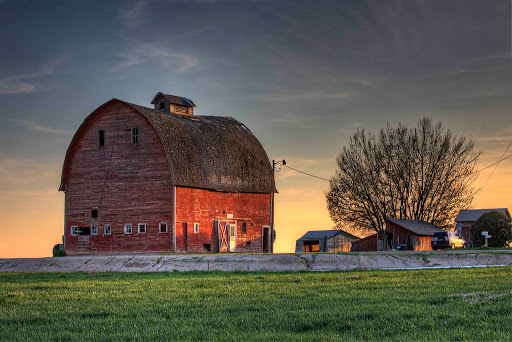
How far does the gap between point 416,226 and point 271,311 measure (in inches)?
1824

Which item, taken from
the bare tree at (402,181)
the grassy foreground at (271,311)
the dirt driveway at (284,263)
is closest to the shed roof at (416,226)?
the bare tree at (402,181)

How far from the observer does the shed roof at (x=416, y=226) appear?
5141 centimetres

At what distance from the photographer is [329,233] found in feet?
240

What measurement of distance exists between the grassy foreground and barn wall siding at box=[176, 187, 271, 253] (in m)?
28.4

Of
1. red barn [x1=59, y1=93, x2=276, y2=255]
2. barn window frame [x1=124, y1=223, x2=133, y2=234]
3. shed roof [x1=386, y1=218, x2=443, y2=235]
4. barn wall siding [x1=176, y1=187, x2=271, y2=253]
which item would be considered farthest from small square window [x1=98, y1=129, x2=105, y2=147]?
shed roof [x1=386, y1=218, x2=443, y2=235]

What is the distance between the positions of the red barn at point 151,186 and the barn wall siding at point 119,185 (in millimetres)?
73

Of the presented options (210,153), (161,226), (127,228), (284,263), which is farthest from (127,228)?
(284,263)

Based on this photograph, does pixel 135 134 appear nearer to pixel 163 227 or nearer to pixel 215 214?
pixel 163 227

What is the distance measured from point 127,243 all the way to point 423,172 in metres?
29.6

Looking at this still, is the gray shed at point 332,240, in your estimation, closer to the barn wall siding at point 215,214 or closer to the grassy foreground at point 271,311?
the barn wall siding at point 215,214

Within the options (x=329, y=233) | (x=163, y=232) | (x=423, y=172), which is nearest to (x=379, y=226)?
(x=423, y=172)

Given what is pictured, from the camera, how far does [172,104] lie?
52.9m

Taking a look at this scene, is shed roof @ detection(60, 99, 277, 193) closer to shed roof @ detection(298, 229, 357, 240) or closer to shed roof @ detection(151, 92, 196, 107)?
shed roof @ detection(151, 92, 196, 107)

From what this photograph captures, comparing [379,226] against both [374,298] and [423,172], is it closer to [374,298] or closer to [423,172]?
[423,172]
